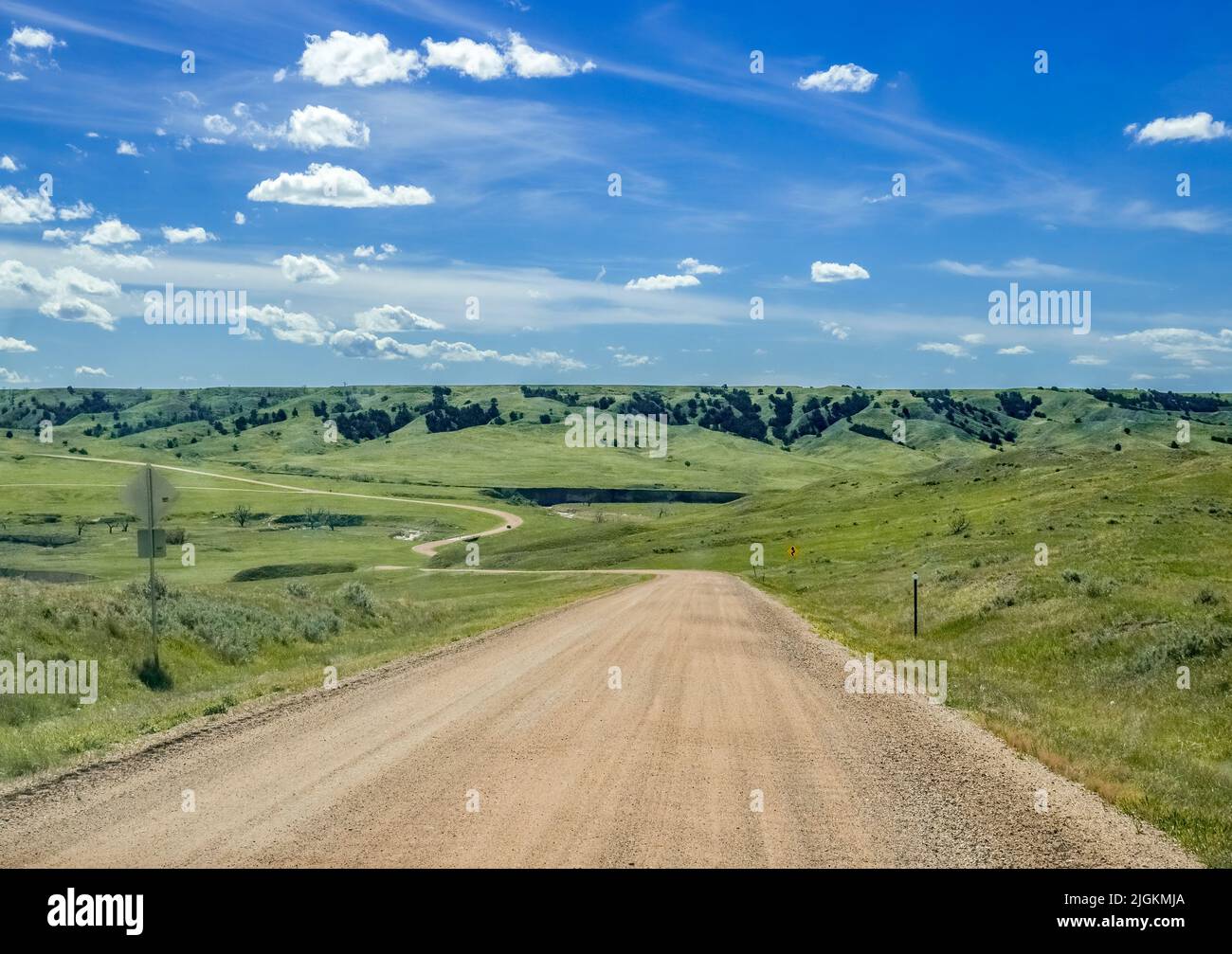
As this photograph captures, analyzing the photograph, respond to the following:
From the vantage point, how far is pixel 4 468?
18688 cm

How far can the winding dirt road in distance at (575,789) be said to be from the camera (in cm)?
904

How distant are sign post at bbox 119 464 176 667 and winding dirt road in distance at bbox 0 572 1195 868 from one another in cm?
636

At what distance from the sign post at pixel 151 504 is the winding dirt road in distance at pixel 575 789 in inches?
250

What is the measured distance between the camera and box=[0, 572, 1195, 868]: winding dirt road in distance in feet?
29.7

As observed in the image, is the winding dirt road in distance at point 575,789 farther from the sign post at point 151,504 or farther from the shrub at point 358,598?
the shrub at point 358,598

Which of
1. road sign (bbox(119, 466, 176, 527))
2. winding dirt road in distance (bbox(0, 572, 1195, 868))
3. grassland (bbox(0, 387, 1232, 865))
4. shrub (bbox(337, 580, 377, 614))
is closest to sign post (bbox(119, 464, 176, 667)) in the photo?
road sign (bbox(119, 466, 176, 527))

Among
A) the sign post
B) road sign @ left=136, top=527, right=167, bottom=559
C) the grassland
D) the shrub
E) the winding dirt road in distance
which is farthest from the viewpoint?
the shrub

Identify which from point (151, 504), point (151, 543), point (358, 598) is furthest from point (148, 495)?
point (358, 598)

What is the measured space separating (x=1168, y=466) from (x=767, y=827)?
255ft

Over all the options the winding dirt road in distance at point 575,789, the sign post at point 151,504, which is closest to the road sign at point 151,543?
the sign post at point 151,504

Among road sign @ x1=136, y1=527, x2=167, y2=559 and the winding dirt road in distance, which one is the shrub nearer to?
road sign @ x1=136, y1=527, x2=167, y2=559

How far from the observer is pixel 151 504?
21906 mm

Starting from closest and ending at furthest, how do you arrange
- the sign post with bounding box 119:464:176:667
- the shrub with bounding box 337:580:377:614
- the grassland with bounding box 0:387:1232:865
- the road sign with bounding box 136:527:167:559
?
1. the grassland with bounding box 0:387:1232:865
2. the sign post with bounding box 119:464:176:667
3. the road sign with bounding box 136:527:167:559
4. the shrub with bounding box 337:580:377:614
